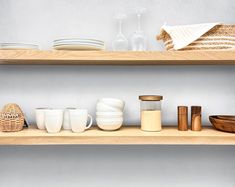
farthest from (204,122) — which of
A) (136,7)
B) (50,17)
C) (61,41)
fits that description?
(50,17)

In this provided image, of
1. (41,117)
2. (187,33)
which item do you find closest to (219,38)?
(187,33)

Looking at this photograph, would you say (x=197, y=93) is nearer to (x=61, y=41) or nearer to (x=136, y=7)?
(x=136, y=7)

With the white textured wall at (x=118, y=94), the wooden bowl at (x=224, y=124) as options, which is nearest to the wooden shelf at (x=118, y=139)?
the wooden bowl at (x=224, y=124)

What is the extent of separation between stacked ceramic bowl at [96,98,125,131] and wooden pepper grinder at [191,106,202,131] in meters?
0.32

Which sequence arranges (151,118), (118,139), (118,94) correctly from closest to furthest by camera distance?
(118,139) → (151,118) → (118,94)

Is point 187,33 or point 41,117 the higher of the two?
point 187,33

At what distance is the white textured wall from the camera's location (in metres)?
1.41

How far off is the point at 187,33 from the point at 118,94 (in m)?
0.44

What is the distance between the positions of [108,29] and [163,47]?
28cm

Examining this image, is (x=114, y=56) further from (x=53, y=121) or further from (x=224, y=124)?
(x=224, y=124)

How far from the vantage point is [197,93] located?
141cm

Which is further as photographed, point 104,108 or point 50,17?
point 50,17

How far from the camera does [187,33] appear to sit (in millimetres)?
1171

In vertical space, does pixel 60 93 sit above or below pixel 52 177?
above
